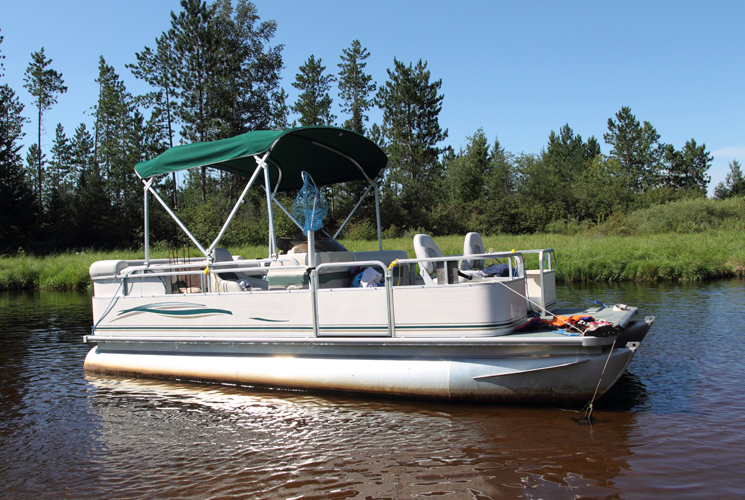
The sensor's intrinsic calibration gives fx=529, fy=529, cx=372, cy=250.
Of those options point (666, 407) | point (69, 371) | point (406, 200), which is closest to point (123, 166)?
point (406, 200)

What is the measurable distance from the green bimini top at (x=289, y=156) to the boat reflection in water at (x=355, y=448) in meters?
3.01

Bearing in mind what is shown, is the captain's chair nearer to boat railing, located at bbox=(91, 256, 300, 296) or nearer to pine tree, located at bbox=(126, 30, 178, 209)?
boat railing, located at bbox=(91, 256, 300, 296)

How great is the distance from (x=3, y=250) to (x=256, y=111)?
17.3 metres

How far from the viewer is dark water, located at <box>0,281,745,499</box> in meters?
4.03

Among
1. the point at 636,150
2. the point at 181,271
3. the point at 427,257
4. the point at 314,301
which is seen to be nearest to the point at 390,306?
the point at 314,301

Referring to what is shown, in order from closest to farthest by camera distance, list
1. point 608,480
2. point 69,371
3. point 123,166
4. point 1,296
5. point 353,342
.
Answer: point 608,480 < point 353,342 < point 69,371 < point 1,296 < point 123,166

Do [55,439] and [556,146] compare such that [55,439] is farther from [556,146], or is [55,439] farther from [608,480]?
[556,146]

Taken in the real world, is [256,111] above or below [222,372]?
above

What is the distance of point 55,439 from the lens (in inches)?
210

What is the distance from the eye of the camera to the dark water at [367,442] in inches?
159

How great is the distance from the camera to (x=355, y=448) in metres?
4.70

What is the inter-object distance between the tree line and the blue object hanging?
693 inches

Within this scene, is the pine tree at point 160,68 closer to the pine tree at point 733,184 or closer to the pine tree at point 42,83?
the pine tree at point 42,83

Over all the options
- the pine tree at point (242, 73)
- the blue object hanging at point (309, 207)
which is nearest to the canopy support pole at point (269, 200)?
the blue object hanging at point (309, 207)
